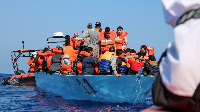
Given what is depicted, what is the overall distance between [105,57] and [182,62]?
9453 millimetres

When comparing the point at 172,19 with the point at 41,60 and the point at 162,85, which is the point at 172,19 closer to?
the point at 162,85

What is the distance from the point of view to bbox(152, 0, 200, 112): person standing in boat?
1849 mm

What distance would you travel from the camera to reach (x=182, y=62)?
1863mm

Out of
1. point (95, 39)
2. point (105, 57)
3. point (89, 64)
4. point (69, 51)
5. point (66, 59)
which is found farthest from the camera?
point (69, 51)

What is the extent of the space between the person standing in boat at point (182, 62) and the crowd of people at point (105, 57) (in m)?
8.51

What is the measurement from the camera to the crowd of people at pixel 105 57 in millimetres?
11266

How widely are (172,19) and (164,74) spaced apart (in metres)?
0.38

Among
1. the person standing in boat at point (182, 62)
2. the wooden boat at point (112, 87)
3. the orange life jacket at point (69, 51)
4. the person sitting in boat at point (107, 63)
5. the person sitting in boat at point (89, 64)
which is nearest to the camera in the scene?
the person standing in boat at point (182, 62)

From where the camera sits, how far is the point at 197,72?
1840 mm

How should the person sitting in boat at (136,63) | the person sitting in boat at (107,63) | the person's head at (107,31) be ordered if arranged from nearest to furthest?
1. the person sitting in boat at (107,63)
2. the person sitting in boat at (136,63)
3. the person's head at (107,31)

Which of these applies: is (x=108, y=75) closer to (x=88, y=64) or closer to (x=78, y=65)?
(x=88, y=64)

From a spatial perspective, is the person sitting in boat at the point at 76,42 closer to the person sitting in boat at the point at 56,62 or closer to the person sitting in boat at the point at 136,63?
the person sitting in boat at the point at 56,62

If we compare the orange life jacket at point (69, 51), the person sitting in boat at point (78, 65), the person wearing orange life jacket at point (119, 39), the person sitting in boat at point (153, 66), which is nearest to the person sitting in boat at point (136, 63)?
the person sitting in boat at point (153, 66)

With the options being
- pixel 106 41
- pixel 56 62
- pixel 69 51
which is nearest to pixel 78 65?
pixel 69 51
